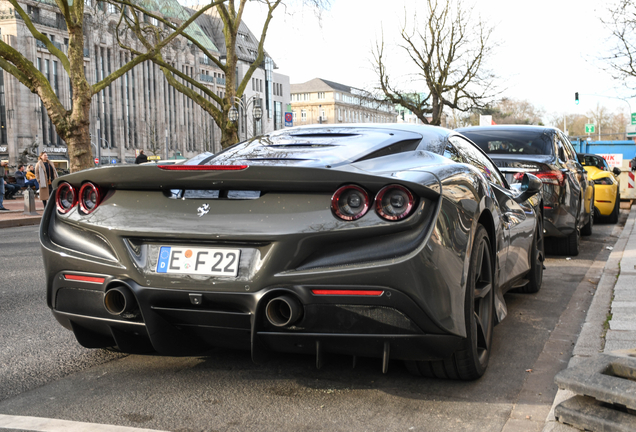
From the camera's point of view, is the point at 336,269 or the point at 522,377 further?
the point at 522,377

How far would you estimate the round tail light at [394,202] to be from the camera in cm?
295

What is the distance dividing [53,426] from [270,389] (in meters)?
1.02

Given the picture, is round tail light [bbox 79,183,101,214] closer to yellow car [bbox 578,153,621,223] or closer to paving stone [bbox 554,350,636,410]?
paving stone [bbox 554,350,636,410]

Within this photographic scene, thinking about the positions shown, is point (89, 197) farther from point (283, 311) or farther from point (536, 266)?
point (536, 266)

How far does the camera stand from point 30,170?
2366cm

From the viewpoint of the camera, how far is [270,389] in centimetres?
347

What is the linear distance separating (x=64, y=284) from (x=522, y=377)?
238 centimetres

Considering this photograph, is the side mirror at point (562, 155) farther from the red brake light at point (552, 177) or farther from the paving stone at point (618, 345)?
the paving stone at point (618, 345)

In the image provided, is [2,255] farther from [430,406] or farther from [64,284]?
[430,406]

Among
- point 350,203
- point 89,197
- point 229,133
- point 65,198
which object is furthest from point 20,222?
point 350,203

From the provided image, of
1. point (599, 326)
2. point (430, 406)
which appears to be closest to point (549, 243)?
point (599, 326)

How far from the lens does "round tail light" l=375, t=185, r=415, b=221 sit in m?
2.95

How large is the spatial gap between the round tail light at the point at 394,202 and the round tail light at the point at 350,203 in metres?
0.06

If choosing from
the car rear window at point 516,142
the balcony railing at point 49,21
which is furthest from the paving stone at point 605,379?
the balcony railing at point 49,21
